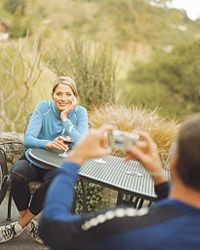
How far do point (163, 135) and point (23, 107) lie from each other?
95.2 inches

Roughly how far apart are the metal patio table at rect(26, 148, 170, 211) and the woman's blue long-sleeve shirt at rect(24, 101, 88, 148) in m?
0.24

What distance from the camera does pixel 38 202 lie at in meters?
3.25

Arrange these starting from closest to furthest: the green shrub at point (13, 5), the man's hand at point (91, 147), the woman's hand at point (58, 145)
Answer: the man's hand at point (91, 147) < the woman's hand at point (58, 145) < the green shrub at point (13, 5)

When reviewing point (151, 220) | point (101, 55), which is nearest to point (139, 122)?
point (101, 55)

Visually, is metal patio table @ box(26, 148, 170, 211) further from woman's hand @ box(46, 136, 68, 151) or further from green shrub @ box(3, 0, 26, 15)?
green shrub @ box(3, 0, 26, 15)

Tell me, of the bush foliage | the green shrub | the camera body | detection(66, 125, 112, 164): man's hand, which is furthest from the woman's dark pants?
the green shrub

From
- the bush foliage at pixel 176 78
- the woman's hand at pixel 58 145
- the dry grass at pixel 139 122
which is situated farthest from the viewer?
the bush foliage at pixel 176 78

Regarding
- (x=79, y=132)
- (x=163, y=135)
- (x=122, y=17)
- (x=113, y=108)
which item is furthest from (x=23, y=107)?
(x=122, y=17)

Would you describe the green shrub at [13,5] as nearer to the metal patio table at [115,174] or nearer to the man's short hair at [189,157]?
the metal patio table at [115,174]

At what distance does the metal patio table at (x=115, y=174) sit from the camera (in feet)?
7.68

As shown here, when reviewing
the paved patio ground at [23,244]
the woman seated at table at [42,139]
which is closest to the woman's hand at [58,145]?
the woman seated at table at [42,139]

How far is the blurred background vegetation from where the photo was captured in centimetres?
717

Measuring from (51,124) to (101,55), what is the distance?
3895mm

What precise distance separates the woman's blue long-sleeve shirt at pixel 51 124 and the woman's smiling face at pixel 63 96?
6 centimetres
